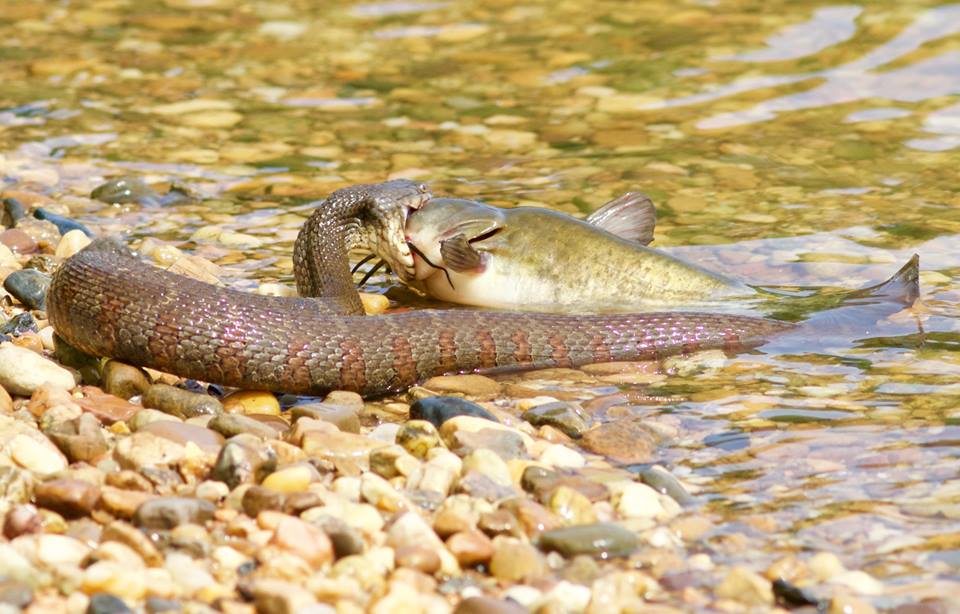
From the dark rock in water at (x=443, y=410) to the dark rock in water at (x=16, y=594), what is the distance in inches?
73.0

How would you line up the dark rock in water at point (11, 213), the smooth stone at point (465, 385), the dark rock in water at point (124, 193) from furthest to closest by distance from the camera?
the dark rock in water at point (124, 193), the dark rock in water at point (11, 213), the smooth stone at point (465, 385)

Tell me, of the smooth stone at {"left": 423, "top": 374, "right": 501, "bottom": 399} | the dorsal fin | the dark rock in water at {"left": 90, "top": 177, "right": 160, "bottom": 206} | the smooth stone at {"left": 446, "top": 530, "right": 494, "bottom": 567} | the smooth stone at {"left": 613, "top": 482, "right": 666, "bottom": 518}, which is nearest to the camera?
the smooth stone at {"left": 446, "top": 530, "right": 494, "bottom": 567}

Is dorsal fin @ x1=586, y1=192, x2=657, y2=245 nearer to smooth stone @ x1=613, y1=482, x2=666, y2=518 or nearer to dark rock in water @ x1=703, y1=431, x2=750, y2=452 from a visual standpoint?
dark rock in water @ x1=703, y1=431, x2=750, y2=452

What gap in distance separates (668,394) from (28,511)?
2682 mm

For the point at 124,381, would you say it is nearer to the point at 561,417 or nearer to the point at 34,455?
the point at 34,455

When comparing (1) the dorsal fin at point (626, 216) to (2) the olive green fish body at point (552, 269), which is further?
(1) the dorsal fin at point (626, 216)

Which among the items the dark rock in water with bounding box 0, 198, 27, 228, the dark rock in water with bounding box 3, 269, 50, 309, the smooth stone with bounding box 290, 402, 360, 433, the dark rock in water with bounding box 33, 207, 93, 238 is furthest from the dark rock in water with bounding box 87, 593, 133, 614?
the dark rock in water with bounding box 0, 198, 27, 228

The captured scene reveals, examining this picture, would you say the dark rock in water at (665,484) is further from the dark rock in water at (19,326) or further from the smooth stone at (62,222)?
the smooth stone at (62,222)

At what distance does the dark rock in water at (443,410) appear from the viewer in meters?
5.21

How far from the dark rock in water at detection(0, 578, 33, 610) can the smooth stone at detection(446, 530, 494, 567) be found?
119cm

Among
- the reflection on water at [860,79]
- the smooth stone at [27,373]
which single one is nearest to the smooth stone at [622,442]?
the smooth stone at [27,373]

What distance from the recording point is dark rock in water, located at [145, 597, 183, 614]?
366cm

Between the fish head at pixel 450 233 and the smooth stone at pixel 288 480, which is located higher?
the fish head at pixel 450 233

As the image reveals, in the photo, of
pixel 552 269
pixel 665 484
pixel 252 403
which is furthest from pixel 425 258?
pixel 665 484
